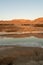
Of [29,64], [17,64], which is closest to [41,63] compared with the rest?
[29,64]

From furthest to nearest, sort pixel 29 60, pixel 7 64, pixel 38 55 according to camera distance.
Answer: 1. pixel 38 55
2. pixel 29 60
3. pixel 7 64

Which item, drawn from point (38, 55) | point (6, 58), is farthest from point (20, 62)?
point (38, 55)

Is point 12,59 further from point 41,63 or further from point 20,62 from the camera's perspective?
point 41,63

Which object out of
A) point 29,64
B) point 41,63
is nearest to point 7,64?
point 29,64

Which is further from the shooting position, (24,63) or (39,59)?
(39,59)

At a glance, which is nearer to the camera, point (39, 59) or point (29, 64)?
point (29, 64)

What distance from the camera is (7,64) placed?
11.6 meters

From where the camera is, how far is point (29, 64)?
460 inches

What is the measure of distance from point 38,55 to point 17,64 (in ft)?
8.57

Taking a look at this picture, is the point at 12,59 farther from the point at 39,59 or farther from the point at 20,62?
the point at 39,59

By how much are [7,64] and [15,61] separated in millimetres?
798

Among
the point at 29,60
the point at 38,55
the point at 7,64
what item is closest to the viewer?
the point at 7,64

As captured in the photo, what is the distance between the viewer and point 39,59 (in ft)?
42.5

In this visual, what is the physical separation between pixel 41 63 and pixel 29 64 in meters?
0.76
